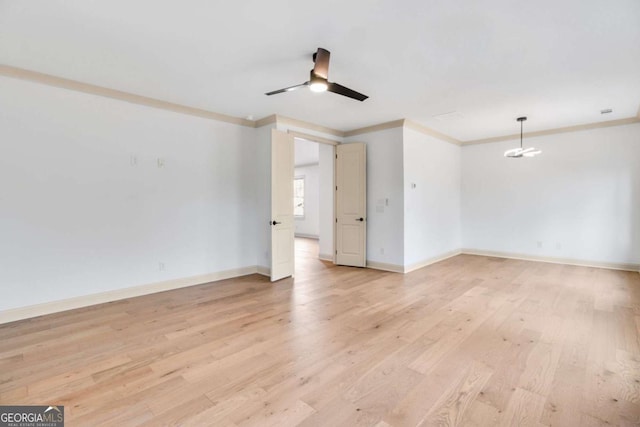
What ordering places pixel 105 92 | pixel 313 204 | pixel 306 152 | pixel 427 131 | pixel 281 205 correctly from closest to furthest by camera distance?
1. pixel 105 92
2. pixel 281 205
3. pixel 427 131
4. pixel 306 152
5. pixel 313 204

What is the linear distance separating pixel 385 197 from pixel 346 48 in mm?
3116

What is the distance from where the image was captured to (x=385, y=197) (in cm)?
551

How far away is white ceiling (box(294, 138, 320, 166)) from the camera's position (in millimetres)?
8035

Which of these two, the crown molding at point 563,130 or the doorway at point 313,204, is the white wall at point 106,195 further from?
the crown molding at point 563,130

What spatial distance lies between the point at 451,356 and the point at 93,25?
3880mm

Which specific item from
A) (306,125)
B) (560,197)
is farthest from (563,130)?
(306,125)

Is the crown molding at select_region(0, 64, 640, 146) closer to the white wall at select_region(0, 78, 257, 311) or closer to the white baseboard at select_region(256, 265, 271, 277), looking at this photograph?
the white wall at select_region(0, 78, 257, 311)

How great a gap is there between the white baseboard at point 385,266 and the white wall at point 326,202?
0.98 m

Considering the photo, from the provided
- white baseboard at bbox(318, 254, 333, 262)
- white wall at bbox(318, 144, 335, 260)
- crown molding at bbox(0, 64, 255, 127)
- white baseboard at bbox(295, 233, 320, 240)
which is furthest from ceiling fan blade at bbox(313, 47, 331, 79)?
white baseboard at bbox(295, 233, 320, 240)

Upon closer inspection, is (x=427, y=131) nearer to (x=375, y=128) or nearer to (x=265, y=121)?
(x=375, y=128)

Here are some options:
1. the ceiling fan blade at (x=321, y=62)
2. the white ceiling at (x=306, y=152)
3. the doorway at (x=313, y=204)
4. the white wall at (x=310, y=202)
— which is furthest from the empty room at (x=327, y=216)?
the white wall at (x=310, y=202)

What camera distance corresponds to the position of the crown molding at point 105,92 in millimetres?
3211

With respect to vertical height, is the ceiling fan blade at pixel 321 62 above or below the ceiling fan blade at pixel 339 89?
above

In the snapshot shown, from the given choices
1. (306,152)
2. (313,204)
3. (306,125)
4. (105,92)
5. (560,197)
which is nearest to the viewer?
(105,92)
